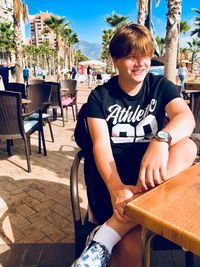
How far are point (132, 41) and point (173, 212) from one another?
2.89ft

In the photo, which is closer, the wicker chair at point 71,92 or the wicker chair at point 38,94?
the wicker chair at point 38,94

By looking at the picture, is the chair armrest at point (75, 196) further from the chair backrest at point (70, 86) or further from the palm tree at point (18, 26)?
the palm tree at point (18, 26)

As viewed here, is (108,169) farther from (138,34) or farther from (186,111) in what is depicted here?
(138,34)

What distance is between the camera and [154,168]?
3.31 ft

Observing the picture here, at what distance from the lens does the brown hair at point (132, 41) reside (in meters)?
1.32

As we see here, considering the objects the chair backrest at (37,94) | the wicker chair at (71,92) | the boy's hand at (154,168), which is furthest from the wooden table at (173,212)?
the wicker chair at (71,92)

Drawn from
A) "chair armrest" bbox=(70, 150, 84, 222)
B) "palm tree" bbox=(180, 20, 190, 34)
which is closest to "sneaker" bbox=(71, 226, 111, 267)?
"chair armrest" bbox=(70, 150, 84, 222)

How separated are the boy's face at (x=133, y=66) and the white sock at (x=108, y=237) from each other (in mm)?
756

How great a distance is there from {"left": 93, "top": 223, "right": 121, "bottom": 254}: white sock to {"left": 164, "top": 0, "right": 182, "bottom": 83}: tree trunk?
3457mm

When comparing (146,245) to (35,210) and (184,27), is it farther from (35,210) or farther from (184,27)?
(184,27)

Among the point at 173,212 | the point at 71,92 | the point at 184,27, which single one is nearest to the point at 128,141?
the point at 173,212

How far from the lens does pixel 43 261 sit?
6.30 feet

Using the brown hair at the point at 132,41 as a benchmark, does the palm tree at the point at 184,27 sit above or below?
above

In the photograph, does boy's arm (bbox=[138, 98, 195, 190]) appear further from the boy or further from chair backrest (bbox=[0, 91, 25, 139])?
chair backrest (bbox=[0, 91, 25, 139])
